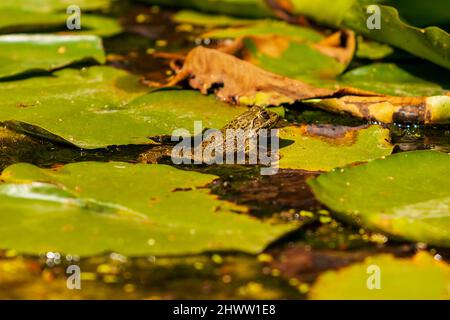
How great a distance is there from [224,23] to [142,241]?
7.29ft

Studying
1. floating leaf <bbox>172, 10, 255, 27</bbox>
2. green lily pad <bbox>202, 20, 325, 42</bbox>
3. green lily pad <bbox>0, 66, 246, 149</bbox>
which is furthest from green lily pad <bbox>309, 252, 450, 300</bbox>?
floating leaf <bbox>172, 10, 255, 27</bbox>

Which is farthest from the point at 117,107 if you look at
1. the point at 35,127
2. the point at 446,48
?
the point at 446,48

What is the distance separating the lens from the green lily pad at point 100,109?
246 centimetres

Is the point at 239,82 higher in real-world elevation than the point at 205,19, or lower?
lower

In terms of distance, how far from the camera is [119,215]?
1.92m

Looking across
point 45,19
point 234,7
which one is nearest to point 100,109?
point 45,19

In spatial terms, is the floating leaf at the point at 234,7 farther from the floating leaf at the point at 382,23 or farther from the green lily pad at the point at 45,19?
the green lily pad at the point at 45,19

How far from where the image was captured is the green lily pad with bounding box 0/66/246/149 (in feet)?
8.07

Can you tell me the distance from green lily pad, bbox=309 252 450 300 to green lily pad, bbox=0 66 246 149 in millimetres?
886

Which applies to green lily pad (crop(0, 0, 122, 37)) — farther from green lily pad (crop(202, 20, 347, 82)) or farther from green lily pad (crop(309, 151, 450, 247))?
green lily pad (crop(309, 151, 450, 247))

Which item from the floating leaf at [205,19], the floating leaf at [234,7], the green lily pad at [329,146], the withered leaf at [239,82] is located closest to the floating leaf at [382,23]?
the floating leaf at [234,7]

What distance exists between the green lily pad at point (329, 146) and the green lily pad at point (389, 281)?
509 mm

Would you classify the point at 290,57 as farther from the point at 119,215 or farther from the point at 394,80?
the point at 119,215

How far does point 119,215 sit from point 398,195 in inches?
26.0
